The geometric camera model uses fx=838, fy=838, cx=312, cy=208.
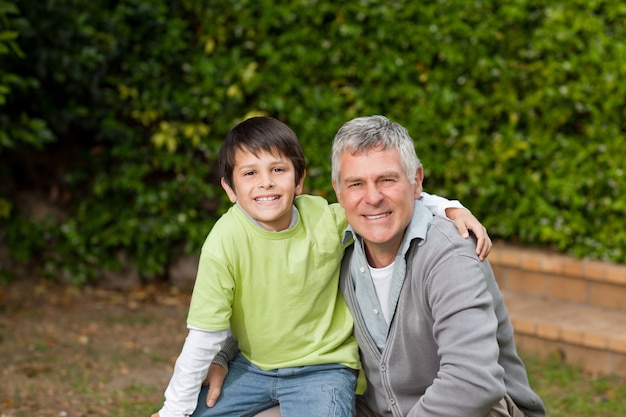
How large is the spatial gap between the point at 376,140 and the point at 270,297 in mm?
639

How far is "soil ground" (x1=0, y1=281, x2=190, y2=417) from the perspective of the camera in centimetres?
406

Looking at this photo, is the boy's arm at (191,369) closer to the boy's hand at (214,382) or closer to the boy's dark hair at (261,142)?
the boy's hand at (214,382)

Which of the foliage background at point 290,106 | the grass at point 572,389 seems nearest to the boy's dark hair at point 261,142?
the grass at point 572,389

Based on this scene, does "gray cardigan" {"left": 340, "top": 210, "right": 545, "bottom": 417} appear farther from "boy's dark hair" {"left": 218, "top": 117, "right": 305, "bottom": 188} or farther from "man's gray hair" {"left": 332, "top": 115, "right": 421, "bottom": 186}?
"boy's dark hair" {"left": 218, "top": 117, "right": 305, "bottom": 188}

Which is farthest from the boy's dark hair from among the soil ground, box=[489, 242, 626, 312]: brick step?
box=[489, 242, 626, 312]: brick step

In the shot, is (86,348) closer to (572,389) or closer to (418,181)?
(572,389)

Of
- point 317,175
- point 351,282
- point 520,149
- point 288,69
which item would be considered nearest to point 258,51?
point 288,69

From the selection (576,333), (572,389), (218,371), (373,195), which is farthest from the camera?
(576,333)

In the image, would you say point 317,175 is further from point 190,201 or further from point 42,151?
point 42,151

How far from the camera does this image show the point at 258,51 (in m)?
5.54

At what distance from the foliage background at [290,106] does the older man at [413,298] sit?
2.61m

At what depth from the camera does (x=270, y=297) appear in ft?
9.08

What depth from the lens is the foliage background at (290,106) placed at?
498 cm

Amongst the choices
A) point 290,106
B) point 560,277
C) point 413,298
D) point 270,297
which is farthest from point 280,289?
point 290,106
